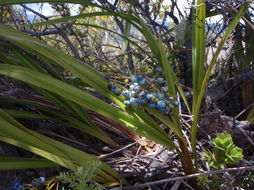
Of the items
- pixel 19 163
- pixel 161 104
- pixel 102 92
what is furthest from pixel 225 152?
pixel 19 163

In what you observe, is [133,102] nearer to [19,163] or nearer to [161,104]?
[161,104]

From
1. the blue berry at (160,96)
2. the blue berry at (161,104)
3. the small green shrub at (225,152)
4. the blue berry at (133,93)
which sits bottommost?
the small green shrub at (225,152)

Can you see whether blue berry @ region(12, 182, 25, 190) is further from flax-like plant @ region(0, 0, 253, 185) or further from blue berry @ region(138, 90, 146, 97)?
blue berry @ region(138, 90, 146, 97)

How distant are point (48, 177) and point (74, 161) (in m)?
0.23

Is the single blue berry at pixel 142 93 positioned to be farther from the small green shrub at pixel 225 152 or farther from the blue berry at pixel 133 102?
the small green shrub at pixel 225 152

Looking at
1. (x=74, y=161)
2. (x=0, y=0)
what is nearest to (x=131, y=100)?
(x=74, y=161)

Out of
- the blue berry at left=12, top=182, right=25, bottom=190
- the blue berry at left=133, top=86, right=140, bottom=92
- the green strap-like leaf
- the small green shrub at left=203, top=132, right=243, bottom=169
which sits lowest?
the small green shrub at left=203, top=132, right=243, bottom=169

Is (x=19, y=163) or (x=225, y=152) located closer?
(x=225, y=152)

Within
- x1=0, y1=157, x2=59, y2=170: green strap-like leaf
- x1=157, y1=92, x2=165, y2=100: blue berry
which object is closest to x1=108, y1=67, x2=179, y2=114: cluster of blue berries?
x1=157, y1=92, x2=165, y2=100: blue berry

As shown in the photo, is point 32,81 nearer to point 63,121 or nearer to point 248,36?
point 63,121

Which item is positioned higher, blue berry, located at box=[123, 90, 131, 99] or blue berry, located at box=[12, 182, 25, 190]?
blue berry, located at box=[123, 90, 131, 99]

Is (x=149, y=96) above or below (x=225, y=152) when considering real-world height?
above

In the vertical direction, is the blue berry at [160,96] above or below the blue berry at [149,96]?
below

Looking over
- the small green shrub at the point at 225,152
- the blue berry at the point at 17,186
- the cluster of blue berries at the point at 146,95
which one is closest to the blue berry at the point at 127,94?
the cluster of blue berries at the point at 146,95
